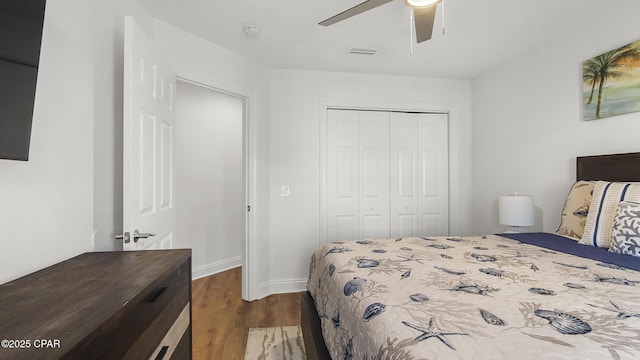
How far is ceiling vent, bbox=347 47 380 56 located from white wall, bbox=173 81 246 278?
1.49m

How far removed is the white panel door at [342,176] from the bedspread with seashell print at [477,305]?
67.2 inches

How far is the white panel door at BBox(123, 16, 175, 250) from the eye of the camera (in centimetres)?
150

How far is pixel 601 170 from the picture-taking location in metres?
2.21

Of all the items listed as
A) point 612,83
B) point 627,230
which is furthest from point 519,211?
point 612,83

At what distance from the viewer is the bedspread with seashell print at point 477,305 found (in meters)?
0.76

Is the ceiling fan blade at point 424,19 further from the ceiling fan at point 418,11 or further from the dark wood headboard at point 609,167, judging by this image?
the dark wood headboard at point 609,167

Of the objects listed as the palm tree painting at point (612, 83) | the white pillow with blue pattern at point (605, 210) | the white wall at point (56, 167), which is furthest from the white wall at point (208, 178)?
the palm tree painting at point (612, 83)

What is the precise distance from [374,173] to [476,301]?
2.65m

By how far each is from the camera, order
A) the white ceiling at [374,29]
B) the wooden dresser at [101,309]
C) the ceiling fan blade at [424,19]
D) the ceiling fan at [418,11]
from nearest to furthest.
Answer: the wooden dresser at [101,309] < the ceiling fan at [418,11] < the ceiling fan blade at [424,19] < the white ceiling at [374,29]

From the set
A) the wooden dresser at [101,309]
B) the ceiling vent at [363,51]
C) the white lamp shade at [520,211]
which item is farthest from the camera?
the ceiling vent at [363,51]

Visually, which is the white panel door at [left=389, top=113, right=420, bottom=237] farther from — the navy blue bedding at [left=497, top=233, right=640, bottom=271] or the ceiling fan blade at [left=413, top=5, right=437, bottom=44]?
the ceiling fan blade at [left=413, top=5, right=437, bottom=44]

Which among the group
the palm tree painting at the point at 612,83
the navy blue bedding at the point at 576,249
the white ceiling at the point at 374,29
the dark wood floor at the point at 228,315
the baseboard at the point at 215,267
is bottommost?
the dark wood floor at the point at 228,315

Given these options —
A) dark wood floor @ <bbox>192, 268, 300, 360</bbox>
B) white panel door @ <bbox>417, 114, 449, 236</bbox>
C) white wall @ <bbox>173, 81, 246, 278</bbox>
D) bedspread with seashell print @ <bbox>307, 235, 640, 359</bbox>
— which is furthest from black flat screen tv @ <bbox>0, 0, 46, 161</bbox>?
white panel door @ <bbox>417, 114, 449, 236</bbox>

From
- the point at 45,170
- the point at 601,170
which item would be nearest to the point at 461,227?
the point at 601,170
